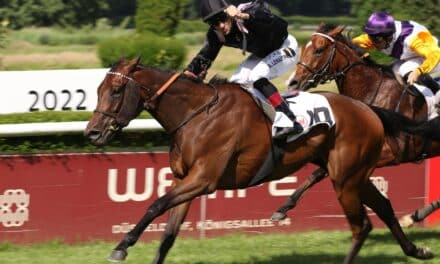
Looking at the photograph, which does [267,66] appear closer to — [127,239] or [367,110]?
[367,110]

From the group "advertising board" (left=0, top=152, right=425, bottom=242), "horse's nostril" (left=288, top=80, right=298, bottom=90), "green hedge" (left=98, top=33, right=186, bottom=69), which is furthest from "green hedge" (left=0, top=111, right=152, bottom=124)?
"green hedge" (left=98, top=33, right=186, bottom=69)

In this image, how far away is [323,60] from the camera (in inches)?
280

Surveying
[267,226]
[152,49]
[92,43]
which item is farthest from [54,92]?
[92,43]

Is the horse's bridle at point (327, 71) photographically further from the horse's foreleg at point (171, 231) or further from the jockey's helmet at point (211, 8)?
the horse's foreleg at point (171, 231)

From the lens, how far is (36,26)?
45.8 m

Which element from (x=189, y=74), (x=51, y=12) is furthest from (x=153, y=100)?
(x=51, y=12)

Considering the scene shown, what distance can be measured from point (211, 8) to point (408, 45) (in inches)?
83.3

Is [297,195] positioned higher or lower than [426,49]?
lower

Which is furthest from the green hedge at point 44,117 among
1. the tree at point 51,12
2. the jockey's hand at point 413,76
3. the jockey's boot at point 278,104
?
the tree at point 51,12

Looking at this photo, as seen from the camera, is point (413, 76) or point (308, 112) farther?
point (413, 76)

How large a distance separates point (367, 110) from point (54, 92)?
3827 mm

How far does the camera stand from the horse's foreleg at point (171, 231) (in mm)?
5598

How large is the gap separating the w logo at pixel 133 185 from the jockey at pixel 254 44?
147cm

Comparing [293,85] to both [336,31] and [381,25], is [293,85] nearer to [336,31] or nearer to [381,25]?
[336,31]
